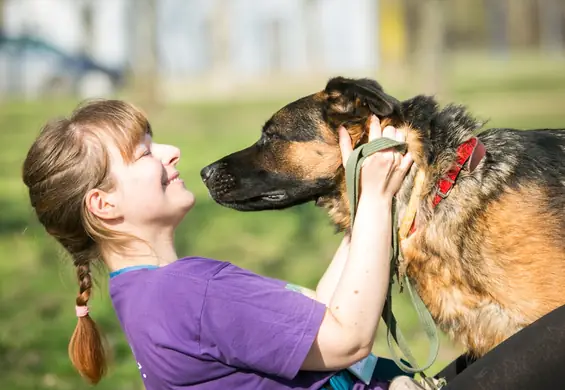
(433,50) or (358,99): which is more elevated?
(358,99)

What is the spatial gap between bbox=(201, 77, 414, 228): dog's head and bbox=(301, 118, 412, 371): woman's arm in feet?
2.06

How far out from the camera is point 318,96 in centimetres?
367

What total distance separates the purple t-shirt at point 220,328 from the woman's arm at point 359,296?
62 millimetres

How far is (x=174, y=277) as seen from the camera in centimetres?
276

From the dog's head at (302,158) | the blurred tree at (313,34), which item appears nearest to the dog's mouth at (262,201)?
→ the dog's head at (302,158)

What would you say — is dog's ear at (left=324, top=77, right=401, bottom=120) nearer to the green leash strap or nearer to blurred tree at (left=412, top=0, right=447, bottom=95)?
the green leash strap

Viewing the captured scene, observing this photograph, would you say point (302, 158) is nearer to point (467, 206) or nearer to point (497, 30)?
point (467, 206)

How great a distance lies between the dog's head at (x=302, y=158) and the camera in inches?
137

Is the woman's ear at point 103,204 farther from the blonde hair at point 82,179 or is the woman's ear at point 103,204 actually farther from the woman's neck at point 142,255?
the woman's neck at point 142,255

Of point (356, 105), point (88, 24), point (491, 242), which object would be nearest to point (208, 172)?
point (356, 105)

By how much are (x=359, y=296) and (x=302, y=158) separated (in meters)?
1.10

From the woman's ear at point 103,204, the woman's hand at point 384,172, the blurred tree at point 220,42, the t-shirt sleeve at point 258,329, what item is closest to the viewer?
the t-shirt sleeve at point 258,329

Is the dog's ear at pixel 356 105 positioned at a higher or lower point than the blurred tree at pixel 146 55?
higher

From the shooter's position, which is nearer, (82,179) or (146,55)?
(82,179)
